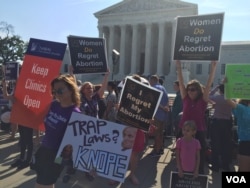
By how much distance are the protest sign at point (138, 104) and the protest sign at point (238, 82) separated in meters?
1.06

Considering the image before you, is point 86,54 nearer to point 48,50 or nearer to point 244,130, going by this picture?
point 48,50

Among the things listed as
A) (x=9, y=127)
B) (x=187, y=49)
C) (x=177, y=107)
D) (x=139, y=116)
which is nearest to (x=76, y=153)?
(x=139, y=116)

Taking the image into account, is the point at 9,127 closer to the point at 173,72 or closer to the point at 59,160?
the point at 59,160

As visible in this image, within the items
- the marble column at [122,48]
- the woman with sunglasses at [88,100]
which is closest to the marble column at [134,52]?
the marble column at [122,48]

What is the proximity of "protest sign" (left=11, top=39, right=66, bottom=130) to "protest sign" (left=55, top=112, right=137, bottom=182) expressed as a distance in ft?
7.31

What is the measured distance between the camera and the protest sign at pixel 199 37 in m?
5.79

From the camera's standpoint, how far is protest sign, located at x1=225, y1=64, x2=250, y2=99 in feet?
16.7

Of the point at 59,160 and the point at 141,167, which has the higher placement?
the point at 59,160

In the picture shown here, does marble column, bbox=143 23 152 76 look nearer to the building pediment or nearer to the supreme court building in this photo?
the supreme court building

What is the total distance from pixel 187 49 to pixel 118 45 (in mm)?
61754

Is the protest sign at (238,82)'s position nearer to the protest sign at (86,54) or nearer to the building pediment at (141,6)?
the protest sign at (86,54)

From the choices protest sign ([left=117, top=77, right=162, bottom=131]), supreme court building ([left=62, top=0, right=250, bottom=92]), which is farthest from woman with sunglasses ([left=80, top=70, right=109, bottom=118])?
supreme court building ([left=62, top=0, right=250, bottom=92])

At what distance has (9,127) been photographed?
12.1 metres

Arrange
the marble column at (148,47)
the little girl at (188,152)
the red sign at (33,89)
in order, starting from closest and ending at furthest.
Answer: the little girl at (188,152), the red sign at (33,89), the marble column at (148,47)
